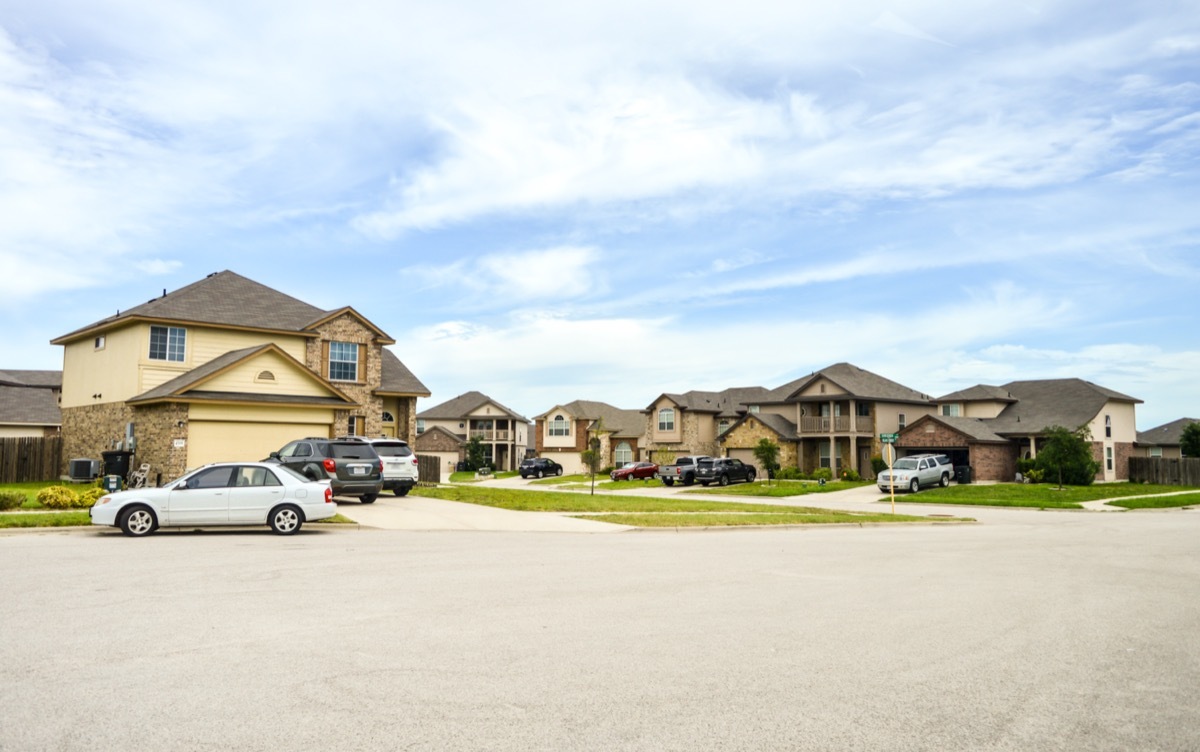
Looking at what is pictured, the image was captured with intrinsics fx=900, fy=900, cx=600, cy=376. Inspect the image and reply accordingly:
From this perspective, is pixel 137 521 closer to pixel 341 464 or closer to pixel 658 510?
pixel 341 464

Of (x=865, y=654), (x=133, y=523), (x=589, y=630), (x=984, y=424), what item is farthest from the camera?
(x=984, y=424)

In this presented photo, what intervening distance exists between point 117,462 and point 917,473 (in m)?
34.9

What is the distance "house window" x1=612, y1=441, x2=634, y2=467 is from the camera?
78250 mm

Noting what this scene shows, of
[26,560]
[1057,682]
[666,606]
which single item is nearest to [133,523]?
[26,560]

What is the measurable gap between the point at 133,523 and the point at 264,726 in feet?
43.8

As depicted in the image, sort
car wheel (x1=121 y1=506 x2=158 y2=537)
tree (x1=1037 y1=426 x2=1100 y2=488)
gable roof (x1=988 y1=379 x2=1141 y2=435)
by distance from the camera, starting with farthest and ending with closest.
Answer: gable roof (x1=988 y1=379 x2=1141 y2=435) < tree (x1=1037 y1=426 x2=1100 y2=488) < car wheel (x1=121 y1=506 x2=158 y2=537)

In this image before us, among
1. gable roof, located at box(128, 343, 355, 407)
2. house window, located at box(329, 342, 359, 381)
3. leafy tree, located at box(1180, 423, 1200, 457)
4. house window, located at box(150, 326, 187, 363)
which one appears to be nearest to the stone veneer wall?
house window, located at box(329, 342, 359, 381)

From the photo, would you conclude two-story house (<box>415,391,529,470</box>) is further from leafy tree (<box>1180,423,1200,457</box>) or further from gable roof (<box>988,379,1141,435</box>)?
leafy tree (<box>1180,423,1200,457</box>)

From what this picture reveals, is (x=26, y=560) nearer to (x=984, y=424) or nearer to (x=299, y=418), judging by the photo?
(x=299, y=418)

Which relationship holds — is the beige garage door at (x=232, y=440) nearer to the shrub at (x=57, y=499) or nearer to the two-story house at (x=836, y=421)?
the shrub at (x=57, y=499)

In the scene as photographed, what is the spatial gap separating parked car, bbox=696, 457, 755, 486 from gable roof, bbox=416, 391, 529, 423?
125 ft

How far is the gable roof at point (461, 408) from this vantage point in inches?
3477

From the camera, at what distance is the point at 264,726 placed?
18.1 ft

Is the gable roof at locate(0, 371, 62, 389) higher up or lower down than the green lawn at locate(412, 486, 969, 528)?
higher up
